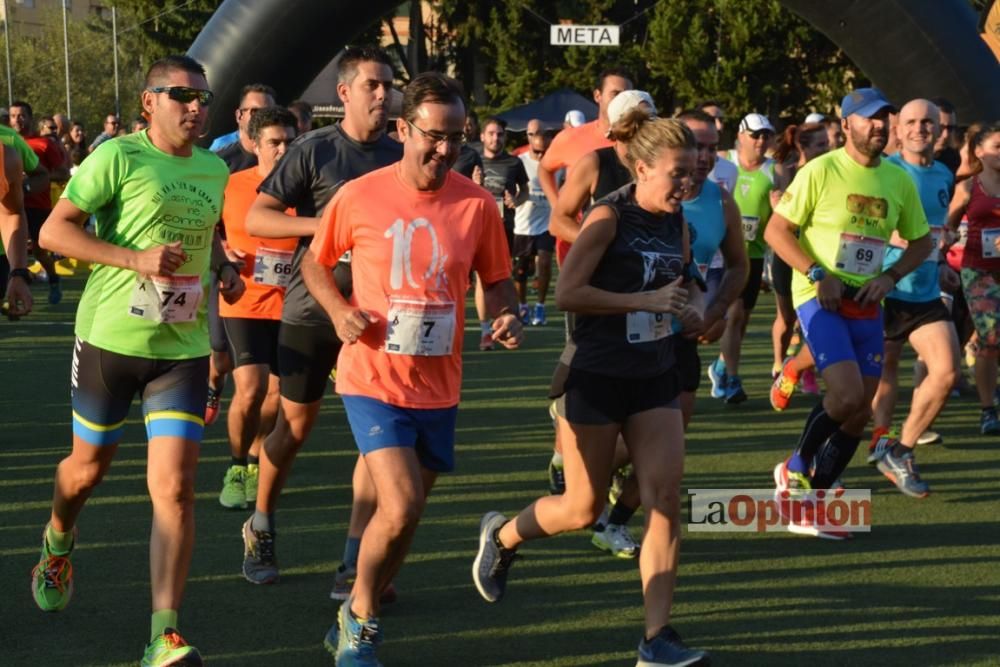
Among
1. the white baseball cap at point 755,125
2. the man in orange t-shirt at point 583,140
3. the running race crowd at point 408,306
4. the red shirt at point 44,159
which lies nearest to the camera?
the running race crowd at point 408,306

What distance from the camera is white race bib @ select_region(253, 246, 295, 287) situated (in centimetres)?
710

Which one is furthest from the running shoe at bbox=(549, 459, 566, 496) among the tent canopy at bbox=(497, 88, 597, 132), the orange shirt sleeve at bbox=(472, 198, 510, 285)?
the tent canopy at bbox=(497, 88, 597, 132)

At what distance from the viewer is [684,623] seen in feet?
17.9

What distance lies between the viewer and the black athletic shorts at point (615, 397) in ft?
16.5

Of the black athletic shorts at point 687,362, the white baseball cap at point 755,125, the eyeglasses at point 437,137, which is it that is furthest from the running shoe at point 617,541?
the white baseball cap at point 755,125

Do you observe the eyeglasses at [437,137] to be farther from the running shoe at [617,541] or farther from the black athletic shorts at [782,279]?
the black athletic shorts at [782,279]

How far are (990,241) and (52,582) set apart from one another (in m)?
6.12

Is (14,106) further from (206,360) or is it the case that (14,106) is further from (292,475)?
(206,360)

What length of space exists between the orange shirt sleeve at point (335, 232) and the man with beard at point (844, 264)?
8.80 feet

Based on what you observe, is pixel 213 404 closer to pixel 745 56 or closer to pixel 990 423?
pixel 990 423

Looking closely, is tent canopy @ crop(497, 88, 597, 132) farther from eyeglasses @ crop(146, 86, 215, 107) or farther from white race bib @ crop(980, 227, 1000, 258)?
eyeglasses @ crop(146, 86, 215, 107)

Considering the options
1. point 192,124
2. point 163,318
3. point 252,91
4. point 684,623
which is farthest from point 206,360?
point 252,91

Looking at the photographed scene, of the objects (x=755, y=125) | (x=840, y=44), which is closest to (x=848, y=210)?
(x=755, y=125)

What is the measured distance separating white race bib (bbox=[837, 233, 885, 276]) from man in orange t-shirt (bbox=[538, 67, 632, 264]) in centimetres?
118
